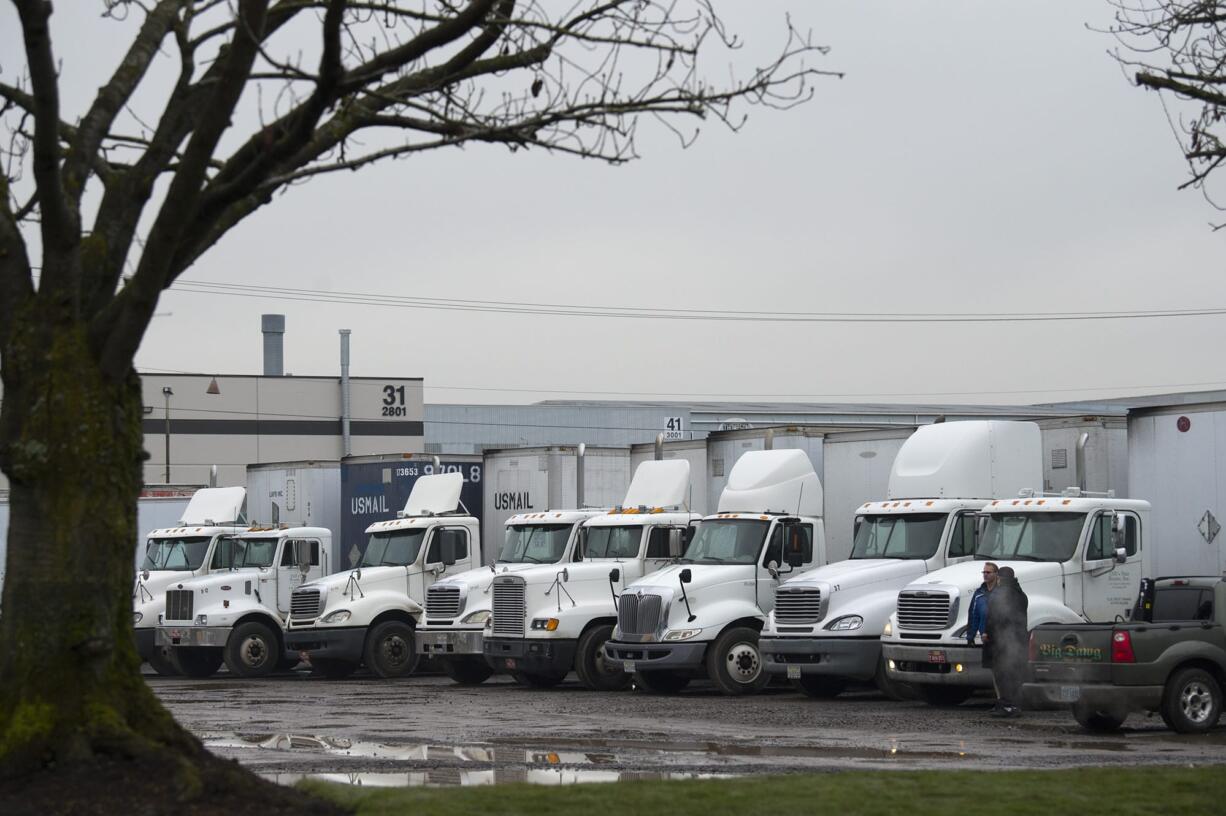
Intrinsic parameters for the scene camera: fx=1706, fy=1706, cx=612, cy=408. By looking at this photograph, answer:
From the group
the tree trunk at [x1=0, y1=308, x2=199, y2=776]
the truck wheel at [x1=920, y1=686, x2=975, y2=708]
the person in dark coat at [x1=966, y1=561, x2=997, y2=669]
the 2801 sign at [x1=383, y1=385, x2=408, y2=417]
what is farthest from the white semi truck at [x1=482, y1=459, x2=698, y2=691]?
the 2801 sign at [x1=383, y1=385, x2=408, y2=417]

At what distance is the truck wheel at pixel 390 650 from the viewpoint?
27.8 m

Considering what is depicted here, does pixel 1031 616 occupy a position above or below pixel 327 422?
below

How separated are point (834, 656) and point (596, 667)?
4684 millimetres

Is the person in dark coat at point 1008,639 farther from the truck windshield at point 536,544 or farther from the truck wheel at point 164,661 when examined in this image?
the truck wheel at point 164,661

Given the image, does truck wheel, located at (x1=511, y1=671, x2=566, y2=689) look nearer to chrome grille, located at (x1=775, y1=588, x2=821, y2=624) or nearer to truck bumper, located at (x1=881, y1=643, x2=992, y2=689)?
chrome grille, located at (x1=775, y1=588, x2=821, y2=624)

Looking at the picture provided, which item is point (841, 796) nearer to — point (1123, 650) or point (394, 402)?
point (1123, 650)

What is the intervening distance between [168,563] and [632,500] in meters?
9.45

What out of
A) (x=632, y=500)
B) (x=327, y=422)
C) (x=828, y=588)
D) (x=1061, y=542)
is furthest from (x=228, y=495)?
(x=327, y=422)

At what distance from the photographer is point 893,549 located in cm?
2244

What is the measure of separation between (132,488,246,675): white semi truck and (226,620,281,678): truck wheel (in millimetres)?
1351

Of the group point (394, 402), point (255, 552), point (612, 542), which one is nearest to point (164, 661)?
point (255, 552)

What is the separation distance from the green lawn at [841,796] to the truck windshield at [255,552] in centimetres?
1961

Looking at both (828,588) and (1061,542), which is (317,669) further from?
(1061,542)

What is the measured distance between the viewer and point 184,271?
34.3ft
